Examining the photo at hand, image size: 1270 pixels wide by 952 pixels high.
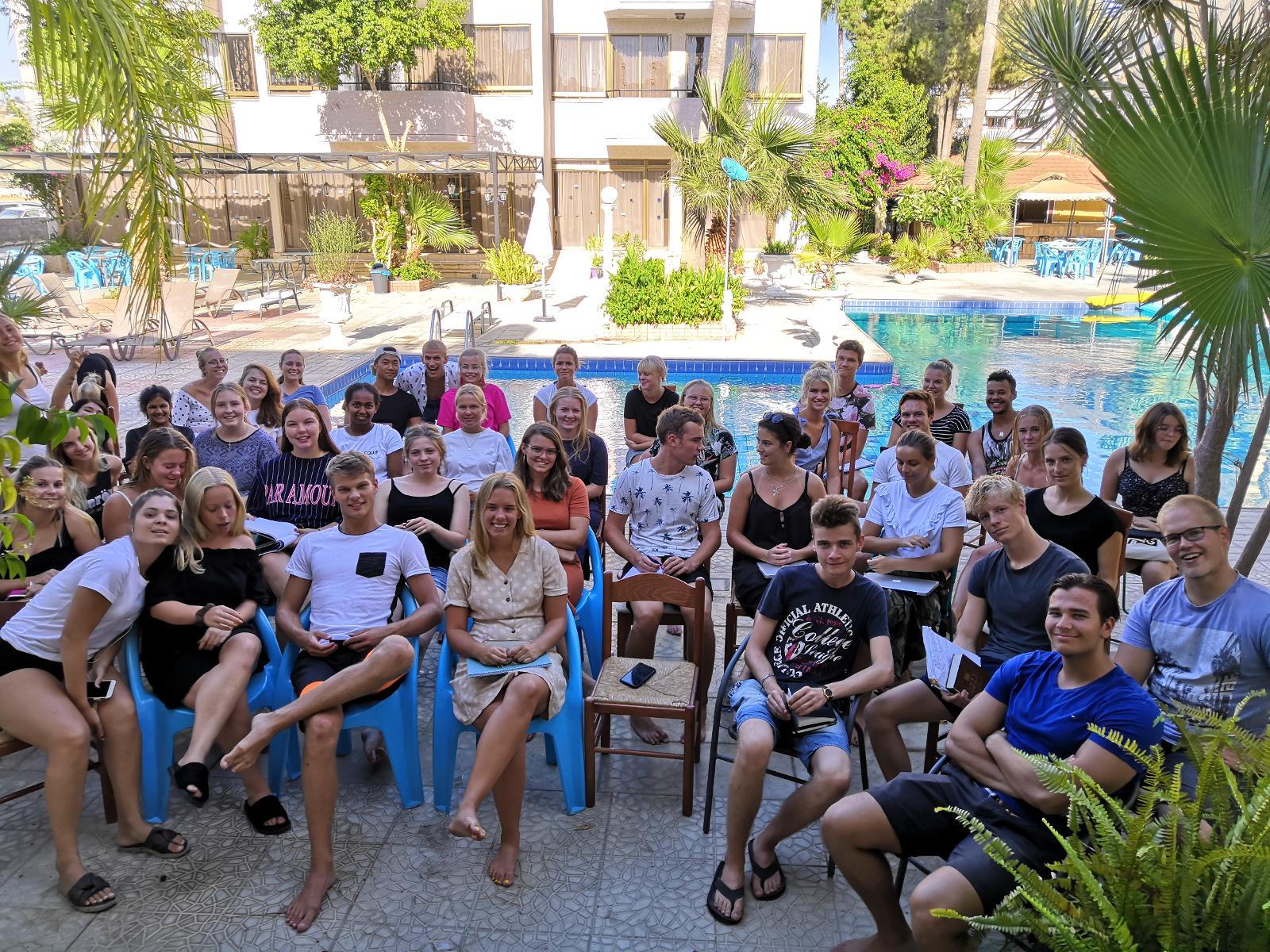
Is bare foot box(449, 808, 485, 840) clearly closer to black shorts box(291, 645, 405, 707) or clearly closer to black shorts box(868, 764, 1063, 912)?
black shorts box(291, 645, 405, 707)

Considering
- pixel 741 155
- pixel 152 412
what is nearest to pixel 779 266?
pixel 741 155

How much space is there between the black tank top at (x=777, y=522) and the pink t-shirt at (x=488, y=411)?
7.75ft

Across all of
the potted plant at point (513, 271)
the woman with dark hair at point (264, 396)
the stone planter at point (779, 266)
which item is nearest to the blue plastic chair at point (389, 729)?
the woman with dark hair at point (264, 396)

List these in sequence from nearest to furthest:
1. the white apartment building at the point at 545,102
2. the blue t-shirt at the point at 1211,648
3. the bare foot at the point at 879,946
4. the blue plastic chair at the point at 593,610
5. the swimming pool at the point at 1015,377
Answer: the bare foot at the point at 879,946 → the blue t-shirt at the point at 1211,648 → the blue plastic chair at the point at 593,610 → the swimming pool at the point at 1015,377 → the white apartment building at the point at 545,102

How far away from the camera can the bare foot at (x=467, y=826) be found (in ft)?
11.2

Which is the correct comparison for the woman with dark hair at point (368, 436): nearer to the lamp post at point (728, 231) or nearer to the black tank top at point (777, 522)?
the black tank top at point (777, 522)

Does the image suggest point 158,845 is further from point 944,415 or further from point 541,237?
point 541,237

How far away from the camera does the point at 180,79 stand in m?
3.47

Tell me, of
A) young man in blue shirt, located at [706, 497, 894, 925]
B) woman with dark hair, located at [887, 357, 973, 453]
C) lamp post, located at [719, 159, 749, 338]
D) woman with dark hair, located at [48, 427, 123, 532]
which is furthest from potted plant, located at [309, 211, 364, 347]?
young man in blue shirt, located at [706, 497, 894, 925]

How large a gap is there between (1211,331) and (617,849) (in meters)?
2.81

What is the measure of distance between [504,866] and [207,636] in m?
1.50

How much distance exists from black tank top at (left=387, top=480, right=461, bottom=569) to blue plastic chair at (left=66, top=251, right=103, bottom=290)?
19.2m

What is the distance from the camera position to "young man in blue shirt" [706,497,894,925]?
3457mm

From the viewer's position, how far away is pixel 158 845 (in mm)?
3656
